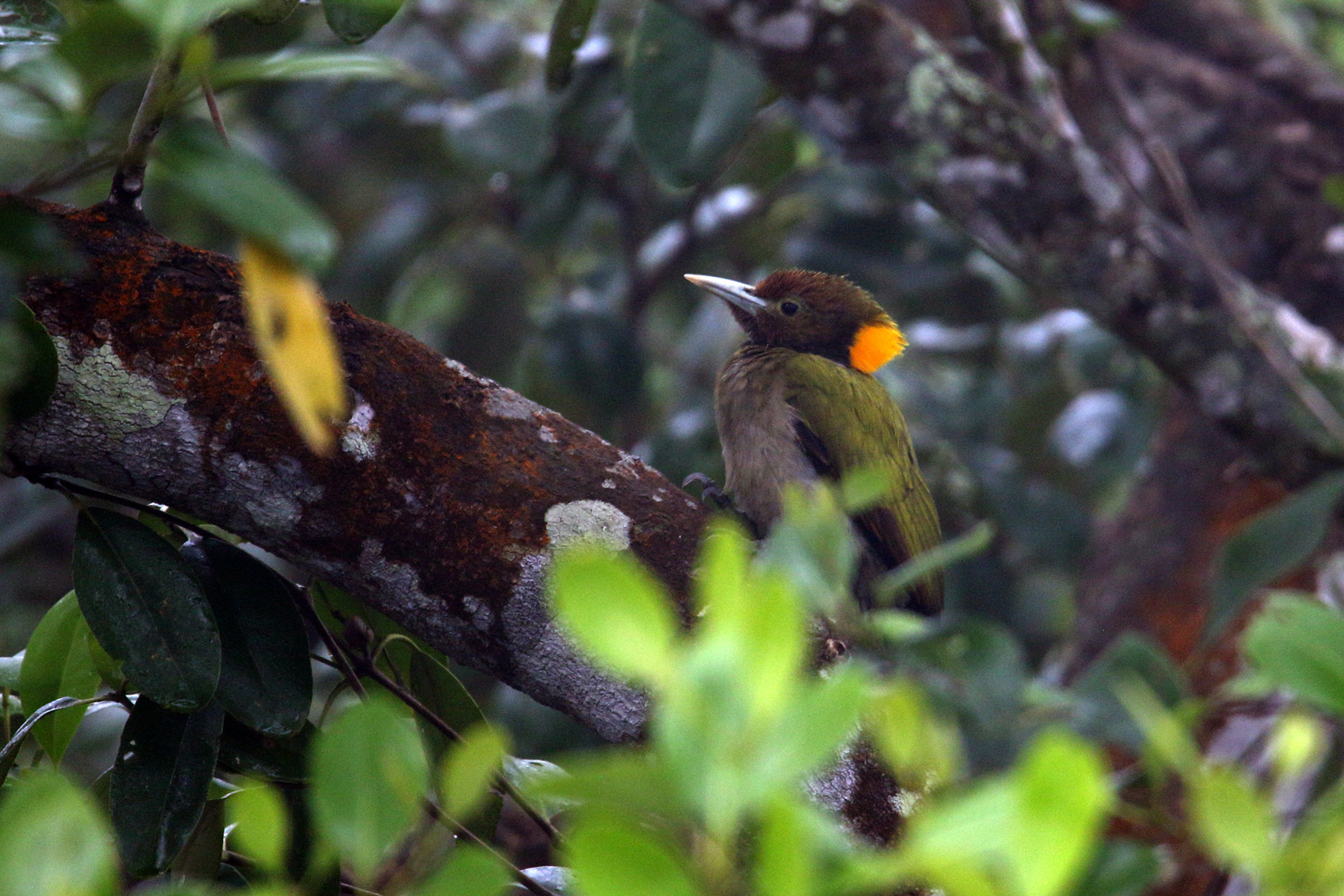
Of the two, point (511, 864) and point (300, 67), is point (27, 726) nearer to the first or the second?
point (511, 864)

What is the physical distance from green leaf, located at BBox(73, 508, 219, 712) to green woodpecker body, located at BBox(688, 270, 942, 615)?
160 centimetres

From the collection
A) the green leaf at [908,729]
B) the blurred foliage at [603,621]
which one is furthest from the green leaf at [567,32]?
the green leaf at [908,729]

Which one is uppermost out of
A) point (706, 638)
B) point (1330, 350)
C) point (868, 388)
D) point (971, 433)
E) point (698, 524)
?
point (706, 638)

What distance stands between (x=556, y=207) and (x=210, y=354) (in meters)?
2.45

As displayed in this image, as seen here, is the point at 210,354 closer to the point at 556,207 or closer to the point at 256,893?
the point at 256,893

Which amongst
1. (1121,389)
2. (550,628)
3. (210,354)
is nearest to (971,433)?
(1121,389)

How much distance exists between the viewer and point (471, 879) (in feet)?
2.15

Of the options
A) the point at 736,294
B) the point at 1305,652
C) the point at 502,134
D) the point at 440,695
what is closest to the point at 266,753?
the point at 440,695

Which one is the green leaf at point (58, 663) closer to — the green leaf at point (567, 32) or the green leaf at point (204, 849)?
the green leaf at point (204, 849)

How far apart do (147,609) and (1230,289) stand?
230 cm

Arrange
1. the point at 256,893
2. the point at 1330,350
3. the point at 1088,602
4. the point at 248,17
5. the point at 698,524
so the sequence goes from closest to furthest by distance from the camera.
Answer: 1. the point at 256,893
2. the point at 248,17
3. the point at 698,524
4. the point at 1330,350
5. the point at 1088,602

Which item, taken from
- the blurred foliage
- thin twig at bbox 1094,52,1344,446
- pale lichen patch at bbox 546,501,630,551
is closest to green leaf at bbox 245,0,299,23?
the blurred foliage

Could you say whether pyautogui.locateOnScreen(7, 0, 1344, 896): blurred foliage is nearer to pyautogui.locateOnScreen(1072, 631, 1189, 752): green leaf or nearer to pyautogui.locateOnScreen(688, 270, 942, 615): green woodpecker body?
pyautogui.locateOnScreen(1072, 631, 1189, 752): green leaf

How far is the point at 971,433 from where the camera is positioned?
3809mm
